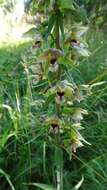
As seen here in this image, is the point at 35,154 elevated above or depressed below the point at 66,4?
below

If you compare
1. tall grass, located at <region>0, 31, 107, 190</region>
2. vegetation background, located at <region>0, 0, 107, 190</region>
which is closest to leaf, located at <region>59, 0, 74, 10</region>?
vegetation background, located at <region>0, 0, 107, 190</region>

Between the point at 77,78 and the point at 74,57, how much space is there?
1.77 m

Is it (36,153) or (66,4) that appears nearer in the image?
(66,4)

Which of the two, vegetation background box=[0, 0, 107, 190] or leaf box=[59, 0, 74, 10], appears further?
vegetation background box=[0, 0, 107, 190]

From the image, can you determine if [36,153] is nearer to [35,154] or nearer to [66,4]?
[35,154]

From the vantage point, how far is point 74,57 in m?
1.88

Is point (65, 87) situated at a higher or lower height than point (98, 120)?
higher

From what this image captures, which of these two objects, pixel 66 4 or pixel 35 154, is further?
pixel 35 154

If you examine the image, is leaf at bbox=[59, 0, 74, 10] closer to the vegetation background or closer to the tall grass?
the vegetation background

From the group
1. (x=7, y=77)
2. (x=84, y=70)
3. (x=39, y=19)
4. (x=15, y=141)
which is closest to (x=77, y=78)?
(x=84, y=70)

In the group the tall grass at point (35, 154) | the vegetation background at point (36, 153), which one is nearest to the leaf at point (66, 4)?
the vegetation background at point (36, 153)

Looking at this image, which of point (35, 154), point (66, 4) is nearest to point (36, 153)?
point (35, 154)

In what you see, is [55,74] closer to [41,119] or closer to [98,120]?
[41,119]

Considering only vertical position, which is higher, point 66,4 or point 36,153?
point 66,4
